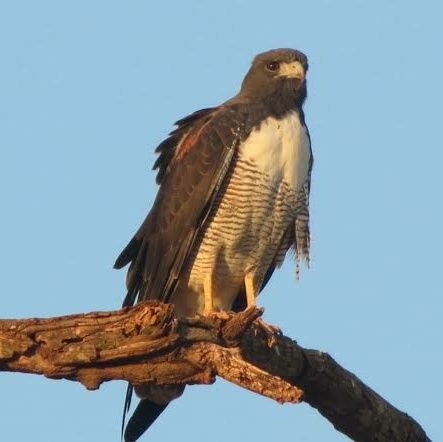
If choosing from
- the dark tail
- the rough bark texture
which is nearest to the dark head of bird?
the dark tail

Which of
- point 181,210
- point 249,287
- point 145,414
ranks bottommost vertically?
point 145,414

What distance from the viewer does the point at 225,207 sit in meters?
8.07

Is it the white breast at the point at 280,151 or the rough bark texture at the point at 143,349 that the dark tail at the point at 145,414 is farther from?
the white breast at the point at 280,151

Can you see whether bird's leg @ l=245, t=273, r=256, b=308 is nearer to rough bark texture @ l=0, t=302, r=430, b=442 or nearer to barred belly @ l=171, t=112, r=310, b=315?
barred belly @ l=171, t=112, r=310, b=315

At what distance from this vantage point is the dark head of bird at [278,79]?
864 cm

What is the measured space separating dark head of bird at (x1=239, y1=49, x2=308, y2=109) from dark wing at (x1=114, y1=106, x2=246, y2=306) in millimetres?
407

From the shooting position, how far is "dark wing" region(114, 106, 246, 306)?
26.4 ft

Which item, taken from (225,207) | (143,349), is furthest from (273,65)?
(143,349)

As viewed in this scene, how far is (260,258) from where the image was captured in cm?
841

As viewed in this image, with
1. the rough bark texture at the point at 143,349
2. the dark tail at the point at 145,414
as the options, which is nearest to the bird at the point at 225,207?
the dark tail at the point at 145,414

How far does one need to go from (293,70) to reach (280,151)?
1.09m

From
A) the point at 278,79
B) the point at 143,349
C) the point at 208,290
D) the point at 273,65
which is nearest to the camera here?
the point at 143,349

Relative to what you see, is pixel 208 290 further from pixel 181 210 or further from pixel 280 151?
pixel 280 151

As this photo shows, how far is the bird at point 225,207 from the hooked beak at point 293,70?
19 cm
